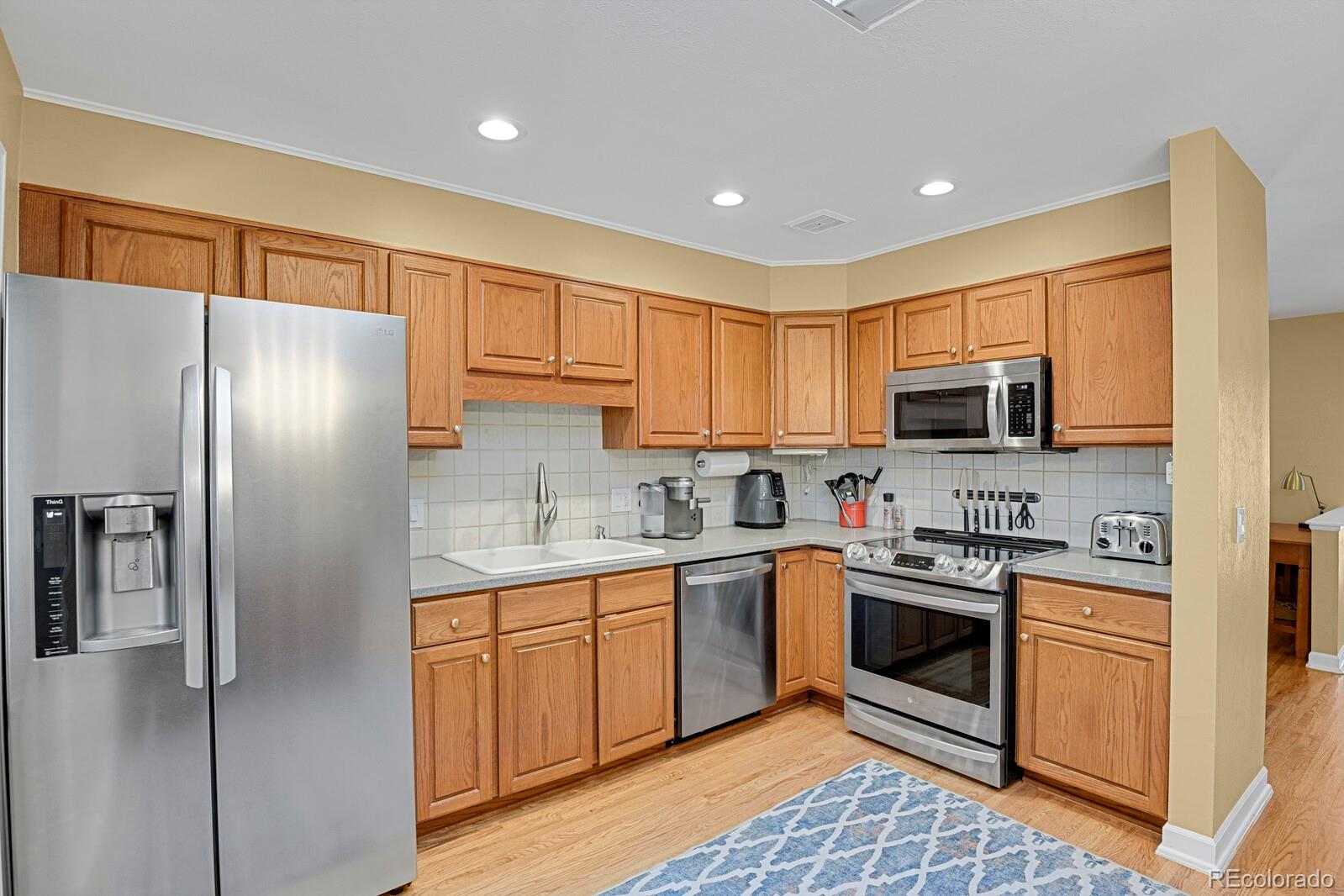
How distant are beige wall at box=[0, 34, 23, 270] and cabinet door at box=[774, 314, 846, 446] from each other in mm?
3154

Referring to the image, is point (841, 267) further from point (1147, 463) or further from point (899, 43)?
point (899, 43)

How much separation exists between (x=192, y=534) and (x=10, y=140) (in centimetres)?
121

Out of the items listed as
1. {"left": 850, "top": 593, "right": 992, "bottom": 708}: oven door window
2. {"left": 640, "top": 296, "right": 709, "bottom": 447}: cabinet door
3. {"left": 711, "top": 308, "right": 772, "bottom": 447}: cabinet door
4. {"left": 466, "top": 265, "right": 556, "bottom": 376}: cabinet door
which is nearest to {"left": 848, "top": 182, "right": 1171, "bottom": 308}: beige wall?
{"left": 711, "top": 308, "right": 772, "bottom": 447}: cabinet door

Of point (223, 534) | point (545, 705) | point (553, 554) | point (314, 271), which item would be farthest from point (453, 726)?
point (314, 271)

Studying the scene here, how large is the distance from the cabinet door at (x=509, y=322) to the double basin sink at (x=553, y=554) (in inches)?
32.3

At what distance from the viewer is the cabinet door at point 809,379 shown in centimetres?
388

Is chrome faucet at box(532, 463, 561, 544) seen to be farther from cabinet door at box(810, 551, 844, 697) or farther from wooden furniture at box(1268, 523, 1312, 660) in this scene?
wooden furniture at box(1268, 523, 1312, 660)

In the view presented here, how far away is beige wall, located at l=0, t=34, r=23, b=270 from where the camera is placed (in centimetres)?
180

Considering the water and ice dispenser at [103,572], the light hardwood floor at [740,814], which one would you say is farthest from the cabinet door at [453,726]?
the water and ice dispenser at [103,572]

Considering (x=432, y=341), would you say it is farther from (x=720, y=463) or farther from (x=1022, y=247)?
(x=1022, y=247)

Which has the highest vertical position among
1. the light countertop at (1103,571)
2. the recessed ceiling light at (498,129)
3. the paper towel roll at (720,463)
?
the recessed ceiling light at (498,129)

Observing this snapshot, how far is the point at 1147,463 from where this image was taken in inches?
118

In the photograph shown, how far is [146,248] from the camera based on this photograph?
2180 millimetres

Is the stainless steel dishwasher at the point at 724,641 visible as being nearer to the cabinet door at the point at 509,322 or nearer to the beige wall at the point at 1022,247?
the cabinet door at the point at 509,322
